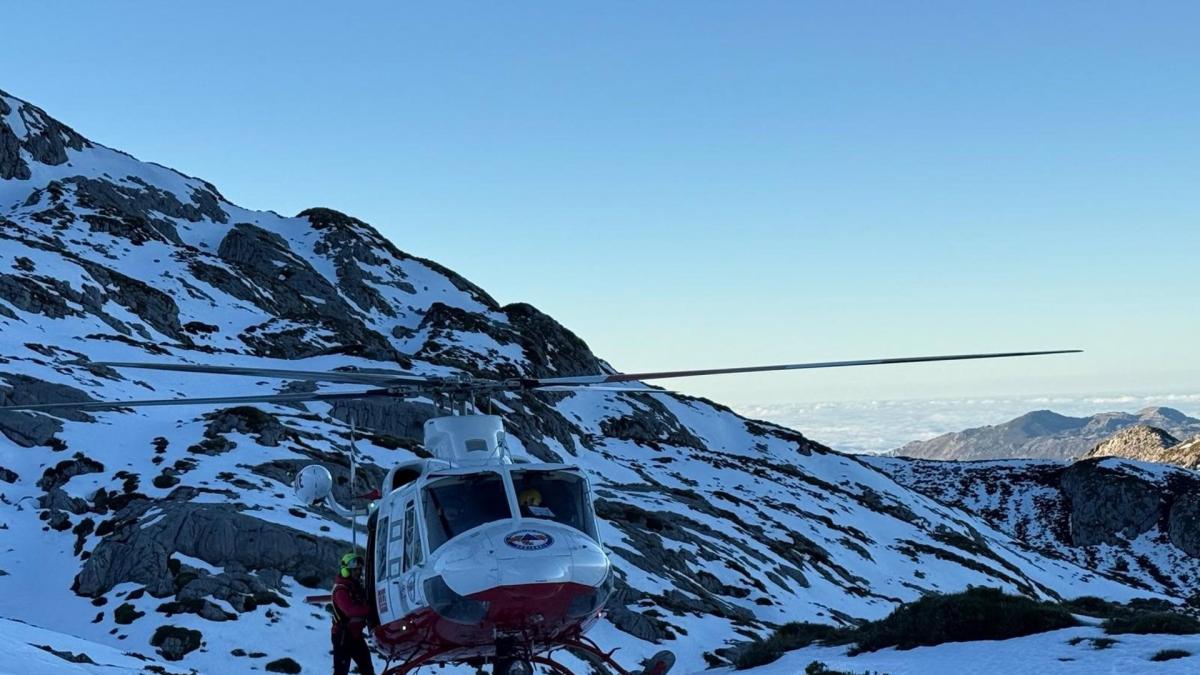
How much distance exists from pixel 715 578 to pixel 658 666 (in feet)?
134

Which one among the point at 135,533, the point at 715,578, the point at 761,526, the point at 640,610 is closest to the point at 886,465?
the point at 761,526

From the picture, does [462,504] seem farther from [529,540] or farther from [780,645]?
[780,645]

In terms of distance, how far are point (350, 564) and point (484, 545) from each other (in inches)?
193

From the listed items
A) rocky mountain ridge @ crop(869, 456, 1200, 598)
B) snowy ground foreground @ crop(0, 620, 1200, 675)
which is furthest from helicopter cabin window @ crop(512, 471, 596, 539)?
rocky mountain ridge @ crop(869, 456, 1200, 598)

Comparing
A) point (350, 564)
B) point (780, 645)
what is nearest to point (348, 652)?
point (350, 564)

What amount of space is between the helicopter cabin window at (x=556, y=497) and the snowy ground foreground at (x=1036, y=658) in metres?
5.65

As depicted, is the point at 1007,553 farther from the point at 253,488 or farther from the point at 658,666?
the point at 658,666

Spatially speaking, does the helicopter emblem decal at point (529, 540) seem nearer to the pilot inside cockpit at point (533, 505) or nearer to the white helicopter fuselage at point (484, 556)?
the white helicopter fuselage at point (484, 556)

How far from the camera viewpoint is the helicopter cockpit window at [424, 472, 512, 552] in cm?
1241

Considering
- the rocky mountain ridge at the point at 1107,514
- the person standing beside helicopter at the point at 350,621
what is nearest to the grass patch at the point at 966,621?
the person standing beside helicopter at the point at 350,621

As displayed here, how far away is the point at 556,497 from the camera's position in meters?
12.8

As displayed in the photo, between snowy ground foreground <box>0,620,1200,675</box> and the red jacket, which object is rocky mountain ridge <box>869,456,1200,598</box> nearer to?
snowy ground foreground <box>0,620,1200,675</box>

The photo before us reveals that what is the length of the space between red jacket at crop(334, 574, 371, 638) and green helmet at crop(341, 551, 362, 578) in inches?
6.3

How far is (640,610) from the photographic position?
39.8 metres
